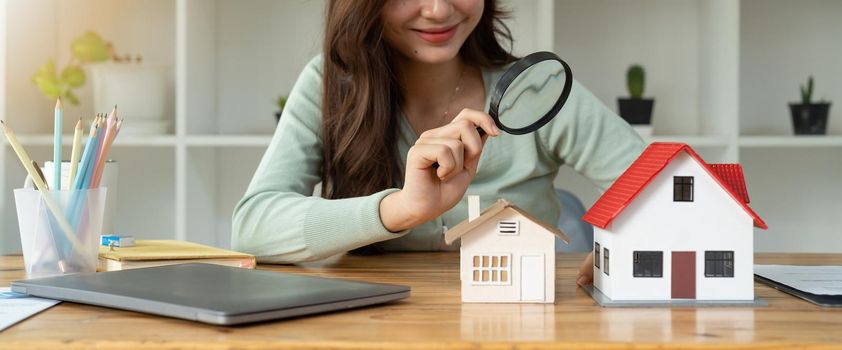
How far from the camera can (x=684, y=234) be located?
85 centimetres

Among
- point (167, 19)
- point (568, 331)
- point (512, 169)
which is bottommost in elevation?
point (568, 331)

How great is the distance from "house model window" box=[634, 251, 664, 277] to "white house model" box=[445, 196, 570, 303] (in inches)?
2.7

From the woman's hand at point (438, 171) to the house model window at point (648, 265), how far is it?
0.64 feet

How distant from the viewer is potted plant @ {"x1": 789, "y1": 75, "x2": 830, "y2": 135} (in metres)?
2.41

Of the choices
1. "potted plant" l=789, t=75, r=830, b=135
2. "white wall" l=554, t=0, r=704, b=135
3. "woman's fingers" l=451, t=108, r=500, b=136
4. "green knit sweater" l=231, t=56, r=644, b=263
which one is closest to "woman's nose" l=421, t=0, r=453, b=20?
"green knit sweater" l=231, t=56, r=644, b=263

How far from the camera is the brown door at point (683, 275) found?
0.84 metres

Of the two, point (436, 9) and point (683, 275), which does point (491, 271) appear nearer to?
point (683, 275)

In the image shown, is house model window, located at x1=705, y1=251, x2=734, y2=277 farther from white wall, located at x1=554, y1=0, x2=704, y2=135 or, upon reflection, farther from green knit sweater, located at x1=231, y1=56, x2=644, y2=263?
white wall, located at x1=554, y1=0, x2=704, y2=135

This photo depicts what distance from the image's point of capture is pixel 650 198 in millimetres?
842

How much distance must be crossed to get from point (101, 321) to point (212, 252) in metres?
0.37

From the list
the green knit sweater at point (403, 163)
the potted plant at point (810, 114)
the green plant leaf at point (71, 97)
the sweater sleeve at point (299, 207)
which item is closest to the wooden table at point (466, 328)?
the sweater sleeve at point (299, 207)

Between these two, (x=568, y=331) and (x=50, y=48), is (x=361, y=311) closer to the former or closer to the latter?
(x=568, y=331)

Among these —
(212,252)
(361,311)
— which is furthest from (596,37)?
(361,311)

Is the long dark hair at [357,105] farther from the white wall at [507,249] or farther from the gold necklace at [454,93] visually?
the white wall at [507,249]
